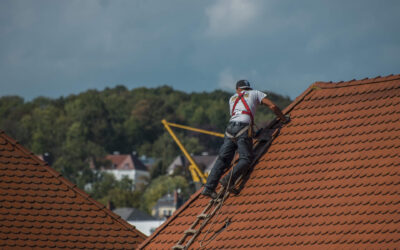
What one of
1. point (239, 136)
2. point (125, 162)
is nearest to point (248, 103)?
point (239, 136)

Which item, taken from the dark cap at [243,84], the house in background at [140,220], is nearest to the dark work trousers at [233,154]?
the dark cap at [243,84]

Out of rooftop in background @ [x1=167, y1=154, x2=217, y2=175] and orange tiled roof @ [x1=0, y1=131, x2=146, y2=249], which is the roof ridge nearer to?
orange tiled roof @ [x1=0, y1=131, x2=146, y2=249]

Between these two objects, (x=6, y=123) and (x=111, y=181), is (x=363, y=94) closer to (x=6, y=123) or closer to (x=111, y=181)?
(x=111, y=181)

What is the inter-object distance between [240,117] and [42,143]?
175m

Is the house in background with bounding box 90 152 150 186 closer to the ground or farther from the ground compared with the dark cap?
farther from the ground

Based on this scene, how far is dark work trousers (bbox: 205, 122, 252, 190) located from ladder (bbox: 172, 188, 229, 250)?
0.85ft

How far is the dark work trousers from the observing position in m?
14.8

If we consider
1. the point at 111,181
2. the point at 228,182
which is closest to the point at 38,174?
the point at 228,182

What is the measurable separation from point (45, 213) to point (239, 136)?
14.3ft

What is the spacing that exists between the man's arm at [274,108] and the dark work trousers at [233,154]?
59 centimetres

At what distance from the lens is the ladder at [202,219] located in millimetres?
14336

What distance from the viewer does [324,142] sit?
1451cm

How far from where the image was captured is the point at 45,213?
16.1 metres

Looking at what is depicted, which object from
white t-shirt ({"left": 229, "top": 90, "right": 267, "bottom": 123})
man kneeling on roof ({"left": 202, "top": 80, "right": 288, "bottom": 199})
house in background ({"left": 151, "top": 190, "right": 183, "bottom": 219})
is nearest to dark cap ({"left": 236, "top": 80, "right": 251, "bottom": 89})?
man kneeling on roof ({"left": 202, "top": 80, "right": 288, "bottom": 199})
